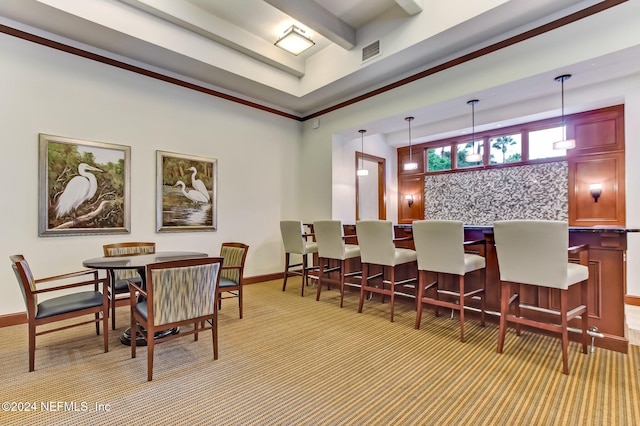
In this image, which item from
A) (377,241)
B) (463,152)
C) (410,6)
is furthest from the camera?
(463,152)

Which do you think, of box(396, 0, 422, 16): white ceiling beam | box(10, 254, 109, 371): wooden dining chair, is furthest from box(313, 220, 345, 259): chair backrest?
box(396, 0, 422, 16): white ceiling beam

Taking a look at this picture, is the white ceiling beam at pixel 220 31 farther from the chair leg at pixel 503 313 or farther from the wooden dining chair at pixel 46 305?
the chair leg at pixel 503 313

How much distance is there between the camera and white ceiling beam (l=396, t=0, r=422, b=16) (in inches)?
133

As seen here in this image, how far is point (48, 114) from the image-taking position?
11.5 ft

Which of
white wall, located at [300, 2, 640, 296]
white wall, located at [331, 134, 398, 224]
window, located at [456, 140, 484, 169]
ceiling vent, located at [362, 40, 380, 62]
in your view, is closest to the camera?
white wall, located at [300, 2, 640, 296]

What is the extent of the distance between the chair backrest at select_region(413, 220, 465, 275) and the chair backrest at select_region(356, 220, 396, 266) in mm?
355

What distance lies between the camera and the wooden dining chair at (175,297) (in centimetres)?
222

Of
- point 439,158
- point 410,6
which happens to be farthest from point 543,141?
point 410,6

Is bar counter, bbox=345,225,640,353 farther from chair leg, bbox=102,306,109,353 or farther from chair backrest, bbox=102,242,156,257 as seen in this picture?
chair backrest, bbox=102,242,156,257

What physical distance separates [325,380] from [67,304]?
2214 millimetres

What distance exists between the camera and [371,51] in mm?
4066

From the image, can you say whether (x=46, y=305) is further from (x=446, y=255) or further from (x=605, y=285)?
(x=605, y=285)

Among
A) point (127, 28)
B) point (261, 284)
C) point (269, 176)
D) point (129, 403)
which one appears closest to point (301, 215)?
point (269, 176)

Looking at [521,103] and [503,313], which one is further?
[521,103]
